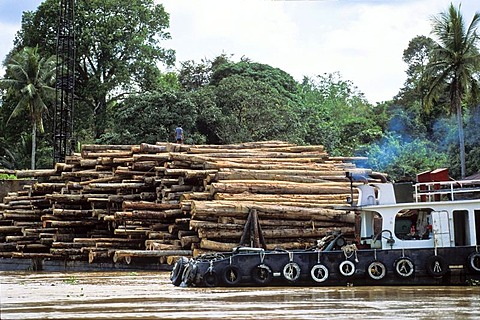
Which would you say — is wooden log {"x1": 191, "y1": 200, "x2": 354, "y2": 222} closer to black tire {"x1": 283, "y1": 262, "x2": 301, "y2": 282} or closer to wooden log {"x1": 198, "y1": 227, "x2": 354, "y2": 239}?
wooden log {"x1": 198, "y1": 227, "x2": 354, "y2": 239}

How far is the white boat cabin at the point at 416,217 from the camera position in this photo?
57.0 feet

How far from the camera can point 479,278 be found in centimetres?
1702

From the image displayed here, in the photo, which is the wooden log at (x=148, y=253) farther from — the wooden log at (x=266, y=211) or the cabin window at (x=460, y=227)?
the cabin window at (x=460, y=227)

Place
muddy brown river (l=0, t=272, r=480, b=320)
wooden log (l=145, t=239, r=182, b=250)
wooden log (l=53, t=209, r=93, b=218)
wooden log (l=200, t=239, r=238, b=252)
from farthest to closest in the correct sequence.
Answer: wooden log (l=53, t=209, r=93, b=218), wooden log (l=145, t=239, r=182, b=250), wooden log (l=200, t=239, r=238, b=252), muddy brown river (l=0, t=272, r=480, b=320)

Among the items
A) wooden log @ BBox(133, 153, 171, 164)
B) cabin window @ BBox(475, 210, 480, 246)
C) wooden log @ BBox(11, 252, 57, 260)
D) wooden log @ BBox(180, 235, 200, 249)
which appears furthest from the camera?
wooden log @ BBox(11, 252, 57, 260)

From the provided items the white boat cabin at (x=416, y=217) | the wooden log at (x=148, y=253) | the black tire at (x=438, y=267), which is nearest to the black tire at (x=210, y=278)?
the white boat cabin at (x=416, y=217)

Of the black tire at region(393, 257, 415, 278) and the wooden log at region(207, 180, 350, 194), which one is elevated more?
the wooden log at region(207, 180, 350, 194)

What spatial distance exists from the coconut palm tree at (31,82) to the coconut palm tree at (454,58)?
2530cm

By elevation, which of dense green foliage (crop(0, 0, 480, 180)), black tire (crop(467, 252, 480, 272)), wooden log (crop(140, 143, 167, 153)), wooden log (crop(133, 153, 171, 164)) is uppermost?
dense green foliage (crop(0, 0, 480, 180))

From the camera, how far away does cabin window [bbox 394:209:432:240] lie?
18.0 metres

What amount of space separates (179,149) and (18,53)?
103 feet

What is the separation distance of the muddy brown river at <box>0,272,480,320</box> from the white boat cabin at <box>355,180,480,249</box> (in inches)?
53.0

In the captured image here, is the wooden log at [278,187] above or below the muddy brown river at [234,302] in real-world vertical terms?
above

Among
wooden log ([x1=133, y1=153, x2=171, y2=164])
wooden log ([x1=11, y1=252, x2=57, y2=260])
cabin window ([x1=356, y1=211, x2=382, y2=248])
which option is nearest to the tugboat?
cabin window ([x1=356, y1=211, x2=382, y2=248])
